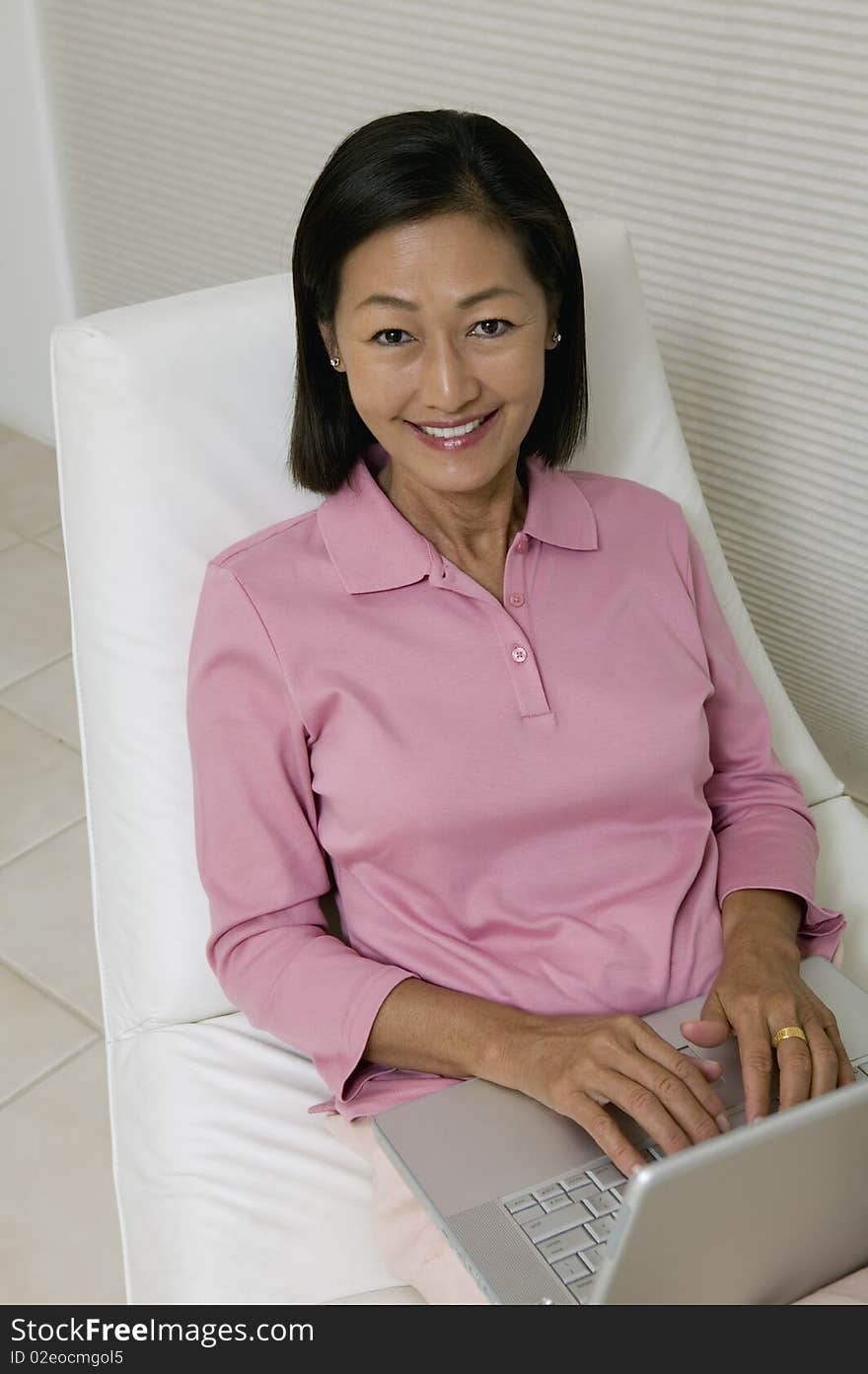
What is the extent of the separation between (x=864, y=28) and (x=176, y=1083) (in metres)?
1.29

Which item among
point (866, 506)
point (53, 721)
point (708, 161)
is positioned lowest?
point (53, 721)

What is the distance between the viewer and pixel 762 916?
129cm

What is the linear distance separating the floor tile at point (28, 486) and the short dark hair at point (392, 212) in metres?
1.68

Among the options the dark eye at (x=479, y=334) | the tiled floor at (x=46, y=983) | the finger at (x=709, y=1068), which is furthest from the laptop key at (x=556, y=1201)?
the tiled floor at (x=46, y=983)

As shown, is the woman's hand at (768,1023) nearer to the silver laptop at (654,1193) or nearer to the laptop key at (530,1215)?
the silver laptop at (654,1193)

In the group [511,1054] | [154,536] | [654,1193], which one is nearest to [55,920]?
[154,536]

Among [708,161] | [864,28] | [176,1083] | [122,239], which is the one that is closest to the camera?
[176,1083]

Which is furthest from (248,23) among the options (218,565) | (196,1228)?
(196,1228)

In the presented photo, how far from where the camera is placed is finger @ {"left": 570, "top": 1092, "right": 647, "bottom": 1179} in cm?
104

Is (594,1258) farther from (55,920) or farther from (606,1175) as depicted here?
(55,920)

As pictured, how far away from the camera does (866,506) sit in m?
1.88

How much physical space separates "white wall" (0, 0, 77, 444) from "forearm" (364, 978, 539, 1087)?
2181 mm
